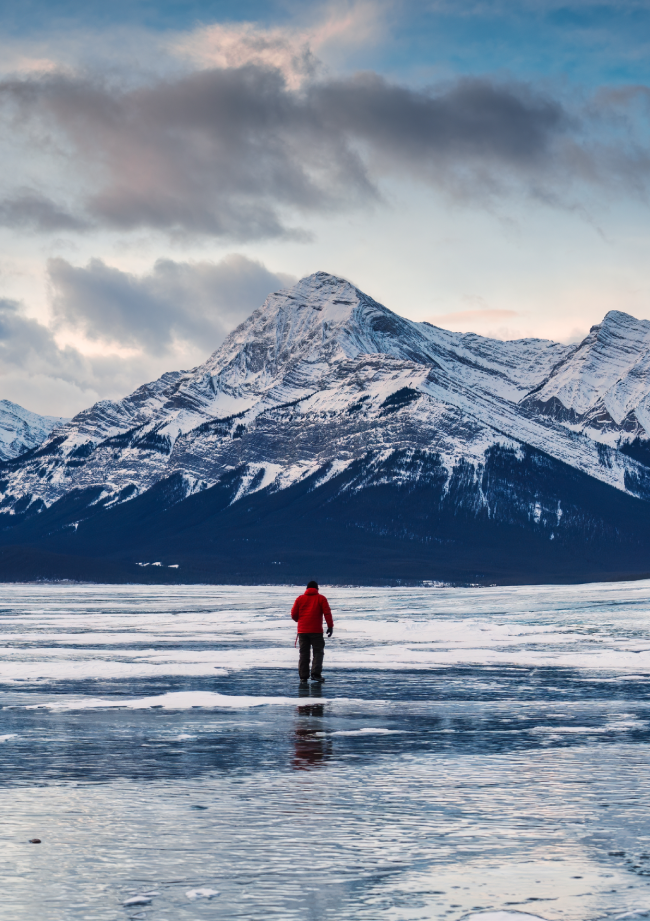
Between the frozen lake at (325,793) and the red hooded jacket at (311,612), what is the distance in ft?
5.45

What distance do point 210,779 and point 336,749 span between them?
347 centimetres

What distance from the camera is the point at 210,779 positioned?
1642 centimetres

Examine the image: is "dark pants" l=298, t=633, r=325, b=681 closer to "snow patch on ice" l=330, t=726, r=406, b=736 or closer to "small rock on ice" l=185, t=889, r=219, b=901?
"snow patch on ice" l=330, t=726, r=406, b=736

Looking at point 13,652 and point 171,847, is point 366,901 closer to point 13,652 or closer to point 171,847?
point 171,847

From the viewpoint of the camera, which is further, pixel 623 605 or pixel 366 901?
pixel 623 605

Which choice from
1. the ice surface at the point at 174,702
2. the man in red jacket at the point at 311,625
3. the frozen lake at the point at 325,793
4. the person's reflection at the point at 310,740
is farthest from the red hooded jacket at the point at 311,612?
the person's reflection at the point at 310,740

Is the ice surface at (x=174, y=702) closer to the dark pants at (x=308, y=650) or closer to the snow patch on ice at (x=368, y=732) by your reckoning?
the dark pants at (x=308, y=650)

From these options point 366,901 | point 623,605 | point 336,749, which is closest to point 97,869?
point 366,901

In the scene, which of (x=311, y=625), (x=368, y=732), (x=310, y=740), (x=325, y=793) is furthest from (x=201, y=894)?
(x=311, y=625)

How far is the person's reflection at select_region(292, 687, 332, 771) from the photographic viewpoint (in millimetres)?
17956

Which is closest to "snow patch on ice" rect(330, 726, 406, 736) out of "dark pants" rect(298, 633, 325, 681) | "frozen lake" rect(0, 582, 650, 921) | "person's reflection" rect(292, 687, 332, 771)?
"frozen lake" rect(0, 582, 650, 921)

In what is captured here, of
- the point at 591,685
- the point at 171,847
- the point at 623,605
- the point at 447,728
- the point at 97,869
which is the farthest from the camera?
the point at 623,605

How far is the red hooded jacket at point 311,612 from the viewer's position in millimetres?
29812

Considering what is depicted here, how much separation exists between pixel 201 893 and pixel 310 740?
984 centimetres
